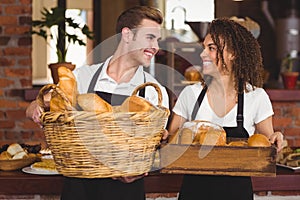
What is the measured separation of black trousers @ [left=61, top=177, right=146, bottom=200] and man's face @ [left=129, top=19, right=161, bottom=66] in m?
0.45

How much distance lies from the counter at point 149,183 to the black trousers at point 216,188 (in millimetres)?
163

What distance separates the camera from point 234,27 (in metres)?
2.37

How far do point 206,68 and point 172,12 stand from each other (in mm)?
4375

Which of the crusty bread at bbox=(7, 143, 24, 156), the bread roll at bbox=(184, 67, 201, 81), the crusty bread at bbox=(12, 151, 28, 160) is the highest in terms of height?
the bread roll at bbox=(184, 67, 201, 81)

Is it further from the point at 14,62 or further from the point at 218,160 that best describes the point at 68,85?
the point at 14,62

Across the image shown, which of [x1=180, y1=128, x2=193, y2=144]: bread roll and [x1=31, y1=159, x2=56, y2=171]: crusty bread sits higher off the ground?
[x1=180, y1=128, x2=193, y2=144]: bread roll

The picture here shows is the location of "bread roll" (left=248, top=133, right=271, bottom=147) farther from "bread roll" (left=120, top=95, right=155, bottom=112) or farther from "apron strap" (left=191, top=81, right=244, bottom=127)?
"bread roll" (left=120, top=95, right=155, bottom=112)

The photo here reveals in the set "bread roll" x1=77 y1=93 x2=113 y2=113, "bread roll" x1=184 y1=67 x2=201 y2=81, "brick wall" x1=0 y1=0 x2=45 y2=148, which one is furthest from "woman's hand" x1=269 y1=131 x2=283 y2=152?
"bread roll" x1=184 y1=67 x2=201 y2=81

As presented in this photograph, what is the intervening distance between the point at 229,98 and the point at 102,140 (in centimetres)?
79

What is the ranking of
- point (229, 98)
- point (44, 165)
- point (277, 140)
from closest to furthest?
1. point (277, 140)
2. point (229, 98)
3. point (44, 165)

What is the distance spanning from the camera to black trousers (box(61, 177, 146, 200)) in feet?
7.37

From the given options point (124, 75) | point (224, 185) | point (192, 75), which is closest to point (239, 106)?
point (224, 185)

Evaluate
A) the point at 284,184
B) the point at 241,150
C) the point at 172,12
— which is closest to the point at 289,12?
the point at 172,12

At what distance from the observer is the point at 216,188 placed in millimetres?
2365
